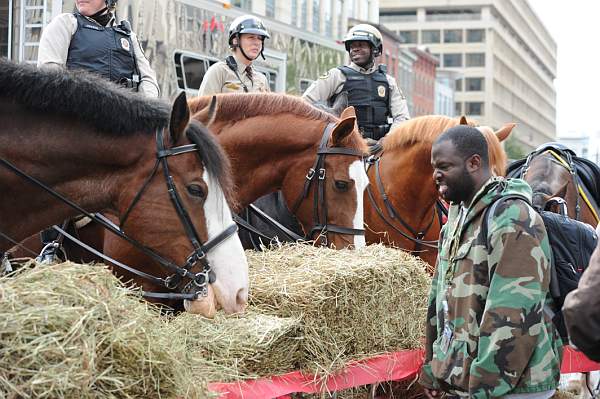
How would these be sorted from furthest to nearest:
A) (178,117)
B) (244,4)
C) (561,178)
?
(244,4), (561,178), (178,117)

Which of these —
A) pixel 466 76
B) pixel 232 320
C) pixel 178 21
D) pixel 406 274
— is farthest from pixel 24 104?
pixel 466 76

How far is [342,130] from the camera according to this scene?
6930 mm

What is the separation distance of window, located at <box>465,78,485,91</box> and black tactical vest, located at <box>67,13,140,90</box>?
112276mm

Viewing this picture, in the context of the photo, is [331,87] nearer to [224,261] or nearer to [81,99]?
[224,261]

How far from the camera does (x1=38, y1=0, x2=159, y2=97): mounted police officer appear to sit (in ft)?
19.8

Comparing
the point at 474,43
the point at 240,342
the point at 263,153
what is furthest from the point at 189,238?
the point at 474,43

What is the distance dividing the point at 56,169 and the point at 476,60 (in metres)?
117

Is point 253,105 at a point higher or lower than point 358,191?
higher

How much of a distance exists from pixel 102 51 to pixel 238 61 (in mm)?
1876

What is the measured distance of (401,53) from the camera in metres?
78.2

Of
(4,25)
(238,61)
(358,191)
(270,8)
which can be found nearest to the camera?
(358,191)

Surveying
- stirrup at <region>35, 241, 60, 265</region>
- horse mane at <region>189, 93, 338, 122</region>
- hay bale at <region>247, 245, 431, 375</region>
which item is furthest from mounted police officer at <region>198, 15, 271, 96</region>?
stirrup at <region>35, 241, 60, 265</region>

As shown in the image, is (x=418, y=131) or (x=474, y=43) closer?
(x=418, y=131)

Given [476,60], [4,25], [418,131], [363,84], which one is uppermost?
[476,60]
